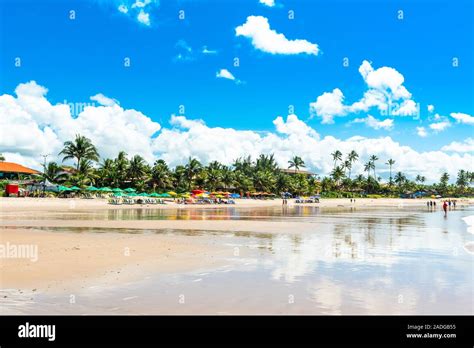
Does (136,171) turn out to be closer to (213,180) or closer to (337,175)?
(213,180)

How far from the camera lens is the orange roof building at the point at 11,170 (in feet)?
275

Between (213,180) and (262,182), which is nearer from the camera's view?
(213,180)

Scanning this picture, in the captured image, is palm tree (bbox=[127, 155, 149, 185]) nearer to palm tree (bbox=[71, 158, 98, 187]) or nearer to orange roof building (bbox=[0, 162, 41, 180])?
palm tree (bbox=[71, 158, 98, 187])

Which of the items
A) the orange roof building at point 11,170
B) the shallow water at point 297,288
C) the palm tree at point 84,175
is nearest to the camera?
the shallow water at point 297,288

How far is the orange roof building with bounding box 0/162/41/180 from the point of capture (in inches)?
3300

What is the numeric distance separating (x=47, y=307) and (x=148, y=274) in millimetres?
3665

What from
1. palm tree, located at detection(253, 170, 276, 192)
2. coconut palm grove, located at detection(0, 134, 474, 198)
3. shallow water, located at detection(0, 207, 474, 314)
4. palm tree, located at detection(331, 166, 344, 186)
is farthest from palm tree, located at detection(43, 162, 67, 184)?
palm tree, located at detection(331, 166, 344, 186)

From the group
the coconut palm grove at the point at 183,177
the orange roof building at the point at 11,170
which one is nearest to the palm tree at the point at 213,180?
the coconut palm grove at the point at 183,177

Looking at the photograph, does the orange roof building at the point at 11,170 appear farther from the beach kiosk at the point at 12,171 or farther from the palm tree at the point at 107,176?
the palm tree at the point at 107,176

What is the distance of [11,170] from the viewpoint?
8456 cm

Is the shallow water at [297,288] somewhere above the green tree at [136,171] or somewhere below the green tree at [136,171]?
below

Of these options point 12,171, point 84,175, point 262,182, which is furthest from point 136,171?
point 262,182

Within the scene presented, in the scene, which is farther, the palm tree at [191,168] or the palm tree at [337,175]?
the palm tree at [337,175]
